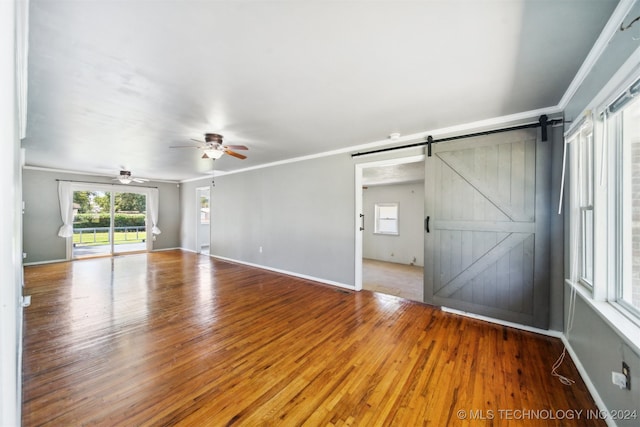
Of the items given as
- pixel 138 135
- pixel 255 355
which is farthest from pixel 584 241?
pixel 138 135

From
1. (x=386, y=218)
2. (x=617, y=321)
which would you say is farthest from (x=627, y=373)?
(x=386, y=218)

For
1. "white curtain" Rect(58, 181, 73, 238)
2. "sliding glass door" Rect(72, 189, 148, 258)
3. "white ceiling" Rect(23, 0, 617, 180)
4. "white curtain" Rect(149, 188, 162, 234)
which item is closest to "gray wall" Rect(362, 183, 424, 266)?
"white ceiling" Rect(23, 0, 617, 180)

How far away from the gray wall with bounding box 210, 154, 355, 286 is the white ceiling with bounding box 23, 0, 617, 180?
143 cm

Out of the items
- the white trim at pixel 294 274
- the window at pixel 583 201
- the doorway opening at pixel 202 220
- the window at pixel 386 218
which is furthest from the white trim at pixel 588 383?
the doorway opening at pixel 202 220

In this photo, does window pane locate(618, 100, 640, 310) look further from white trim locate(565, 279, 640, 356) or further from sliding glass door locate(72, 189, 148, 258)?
sliding glass door locate(72, 189, 148, 258)

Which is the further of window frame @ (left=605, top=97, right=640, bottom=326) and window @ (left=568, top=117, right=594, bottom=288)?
window @ (left=568, top=117, right=594, bottom=288)

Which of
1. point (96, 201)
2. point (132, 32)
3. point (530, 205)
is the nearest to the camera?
point (132, 32)

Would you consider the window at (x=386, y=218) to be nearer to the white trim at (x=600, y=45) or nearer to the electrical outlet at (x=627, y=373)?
the white trim at (x=600, y=45)

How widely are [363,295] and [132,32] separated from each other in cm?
393

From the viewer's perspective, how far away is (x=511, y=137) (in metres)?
2.76

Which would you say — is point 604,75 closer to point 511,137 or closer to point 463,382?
point 511,137

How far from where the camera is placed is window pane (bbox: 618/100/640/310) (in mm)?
1515

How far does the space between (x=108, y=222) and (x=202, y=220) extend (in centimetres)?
256

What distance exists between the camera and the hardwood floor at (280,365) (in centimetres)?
162
